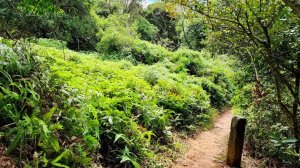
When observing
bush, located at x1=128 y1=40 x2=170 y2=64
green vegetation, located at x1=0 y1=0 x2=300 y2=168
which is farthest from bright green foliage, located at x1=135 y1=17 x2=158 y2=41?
green vegetation, located at x1=0 y1=0 x2=300 y2=168

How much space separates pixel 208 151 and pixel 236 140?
1446 millimetres

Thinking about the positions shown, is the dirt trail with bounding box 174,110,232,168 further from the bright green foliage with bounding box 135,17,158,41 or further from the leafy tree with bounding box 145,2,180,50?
the leafy tree with bounding box 145,2,180,50

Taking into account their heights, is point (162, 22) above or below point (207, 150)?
above

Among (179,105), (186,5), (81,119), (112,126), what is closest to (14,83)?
(81,119)

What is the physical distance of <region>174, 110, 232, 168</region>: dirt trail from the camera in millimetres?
6090

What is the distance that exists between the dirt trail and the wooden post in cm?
32

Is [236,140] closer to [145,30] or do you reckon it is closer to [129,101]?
[129,101]

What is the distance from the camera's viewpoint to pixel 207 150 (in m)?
7.14

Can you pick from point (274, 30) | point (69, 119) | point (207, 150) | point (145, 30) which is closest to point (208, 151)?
point (207, 150)

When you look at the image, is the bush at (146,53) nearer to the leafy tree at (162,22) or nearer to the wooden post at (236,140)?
the wooden post at (236,140)

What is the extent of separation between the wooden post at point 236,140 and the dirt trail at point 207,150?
325 millimetres

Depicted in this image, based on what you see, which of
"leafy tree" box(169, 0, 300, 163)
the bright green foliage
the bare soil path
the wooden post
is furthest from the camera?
the bright green foliage

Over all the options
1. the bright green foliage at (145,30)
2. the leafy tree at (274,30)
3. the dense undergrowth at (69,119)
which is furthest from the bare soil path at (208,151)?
the bright green foliage at (145,30)

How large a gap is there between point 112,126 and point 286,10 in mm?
3565
